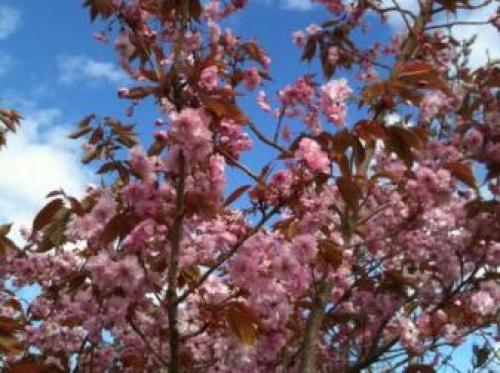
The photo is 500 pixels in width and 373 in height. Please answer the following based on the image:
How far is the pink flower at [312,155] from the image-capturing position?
9.41 ft

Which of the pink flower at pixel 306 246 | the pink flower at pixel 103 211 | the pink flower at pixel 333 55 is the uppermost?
the pink flower at pixel 333 55

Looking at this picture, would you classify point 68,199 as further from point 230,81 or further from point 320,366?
point 320,366

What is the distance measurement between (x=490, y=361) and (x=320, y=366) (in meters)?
1.30

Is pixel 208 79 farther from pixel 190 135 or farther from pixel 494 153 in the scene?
pixel 494 153

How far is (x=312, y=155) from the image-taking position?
2.87 meters

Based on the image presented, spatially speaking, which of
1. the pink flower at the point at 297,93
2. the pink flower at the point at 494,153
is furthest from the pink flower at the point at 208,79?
the pink flower at the point at 494,153

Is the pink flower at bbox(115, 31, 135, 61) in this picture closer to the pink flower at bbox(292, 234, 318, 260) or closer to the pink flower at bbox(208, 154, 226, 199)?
the pink flower at bbox(208, 154, 226, 199)

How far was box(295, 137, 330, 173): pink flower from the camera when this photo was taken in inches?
113

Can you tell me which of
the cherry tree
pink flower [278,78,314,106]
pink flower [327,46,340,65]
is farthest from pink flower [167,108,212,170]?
pink flower [327,46,340,65]

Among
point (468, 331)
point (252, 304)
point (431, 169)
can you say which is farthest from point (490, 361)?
point (252, 304)

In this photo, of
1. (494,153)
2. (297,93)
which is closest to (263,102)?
(297,93)

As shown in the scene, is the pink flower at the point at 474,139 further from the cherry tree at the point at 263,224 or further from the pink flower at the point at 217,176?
the pink flower at the point at 217,176

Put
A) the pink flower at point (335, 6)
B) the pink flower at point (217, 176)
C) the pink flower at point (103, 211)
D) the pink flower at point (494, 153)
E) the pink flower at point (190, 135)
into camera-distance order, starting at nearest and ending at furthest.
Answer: the pink flower at point (190, 135) < the pink flower at point (103, 211) < the pink flower at point (217, 176) < the pink flower at point (494, 153) < the pink flower at point (335, 6)

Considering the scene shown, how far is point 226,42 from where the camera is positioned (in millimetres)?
4020
